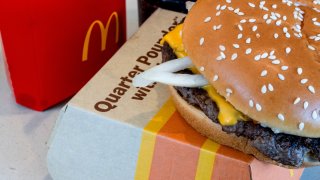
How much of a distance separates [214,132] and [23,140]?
622mm

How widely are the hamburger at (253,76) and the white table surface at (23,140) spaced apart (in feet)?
1.36

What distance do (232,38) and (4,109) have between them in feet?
2.75

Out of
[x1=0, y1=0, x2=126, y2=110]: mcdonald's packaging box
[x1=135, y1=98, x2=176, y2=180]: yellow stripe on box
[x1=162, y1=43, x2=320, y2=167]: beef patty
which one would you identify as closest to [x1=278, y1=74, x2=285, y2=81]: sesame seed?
[x1=162, y1=43, x2=320, y2=167]: beef patty

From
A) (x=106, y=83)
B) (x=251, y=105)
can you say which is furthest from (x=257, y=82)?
(x=106, y=83)

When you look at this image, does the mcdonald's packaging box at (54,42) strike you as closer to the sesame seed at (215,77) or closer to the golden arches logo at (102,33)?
the golden arches logo at (102,33)

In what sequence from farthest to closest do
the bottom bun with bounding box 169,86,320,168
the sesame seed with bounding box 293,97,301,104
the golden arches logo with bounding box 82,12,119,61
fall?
the golden arches logo with bounding box 82,12,119,61
the bottom bun with bounding box 169,86,320,168
the sesame seed with bounding box 293,97,301,104

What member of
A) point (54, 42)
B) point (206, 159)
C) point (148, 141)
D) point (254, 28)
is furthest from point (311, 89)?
point (54, 42)

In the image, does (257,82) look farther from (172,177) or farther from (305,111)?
(172,177)

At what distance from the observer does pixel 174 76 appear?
121 centimetres

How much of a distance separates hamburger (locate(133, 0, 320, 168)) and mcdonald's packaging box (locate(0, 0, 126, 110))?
0.41 metres

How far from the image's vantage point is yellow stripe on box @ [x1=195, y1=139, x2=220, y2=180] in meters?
1.23

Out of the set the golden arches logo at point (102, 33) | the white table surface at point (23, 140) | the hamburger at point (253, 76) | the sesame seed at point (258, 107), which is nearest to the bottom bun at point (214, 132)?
the hamburger at point (253, 76)

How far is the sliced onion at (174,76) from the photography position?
46.9 inches

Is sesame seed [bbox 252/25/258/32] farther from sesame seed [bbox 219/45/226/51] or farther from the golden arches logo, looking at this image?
the golden arches logo
